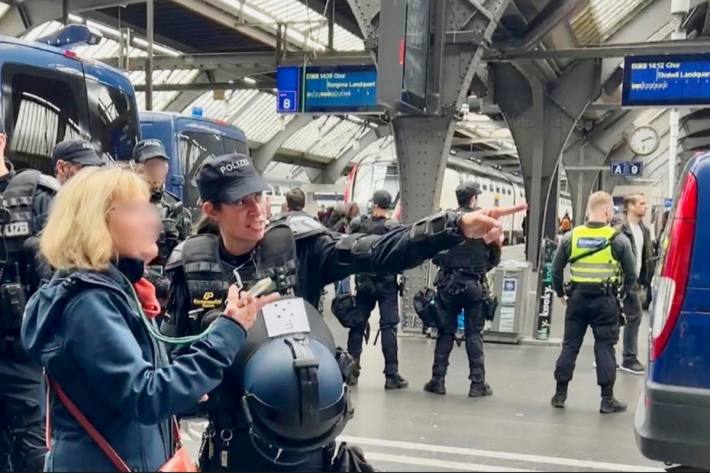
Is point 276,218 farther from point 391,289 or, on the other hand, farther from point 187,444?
point 391,289

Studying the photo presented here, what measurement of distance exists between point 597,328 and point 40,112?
16.1 ft

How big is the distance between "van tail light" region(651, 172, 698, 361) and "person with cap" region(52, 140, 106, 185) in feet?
10.2

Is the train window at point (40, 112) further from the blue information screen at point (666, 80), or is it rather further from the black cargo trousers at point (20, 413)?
the blue information screen at point (666, 80)

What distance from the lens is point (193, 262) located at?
243 centimetres

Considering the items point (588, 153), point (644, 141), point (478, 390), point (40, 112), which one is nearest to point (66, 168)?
point (40, 112)

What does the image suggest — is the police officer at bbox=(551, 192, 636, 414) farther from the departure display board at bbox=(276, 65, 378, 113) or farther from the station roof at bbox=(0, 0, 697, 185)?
the station roof at bbox=(0, 0, 697, 185)

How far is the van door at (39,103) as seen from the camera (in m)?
5.75

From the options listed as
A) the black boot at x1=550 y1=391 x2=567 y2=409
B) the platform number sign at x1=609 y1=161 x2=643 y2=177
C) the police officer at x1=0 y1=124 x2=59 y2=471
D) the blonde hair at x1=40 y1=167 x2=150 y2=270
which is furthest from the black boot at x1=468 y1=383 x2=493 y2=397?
the platform number sign at x1=609 y1=161 x2=643 y2=177

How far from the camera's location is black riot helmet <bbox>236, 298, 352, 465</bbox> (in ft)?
6.82

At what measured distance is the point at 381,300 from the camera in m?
7.74

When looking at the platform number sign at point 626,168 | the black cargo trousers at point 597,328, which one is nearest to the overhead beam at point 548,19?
the black cargo trousers at point 597,328

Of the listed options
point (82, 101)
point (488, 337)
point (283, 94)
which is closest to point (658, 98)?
point (488, 337)

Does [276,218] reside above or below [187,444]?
above

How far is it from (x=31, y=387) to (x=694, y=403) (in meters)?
3.01
